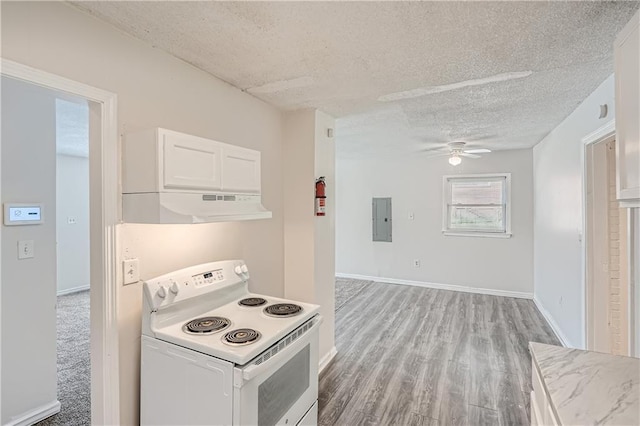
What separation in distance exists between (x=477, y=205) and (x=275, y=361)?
198 inches

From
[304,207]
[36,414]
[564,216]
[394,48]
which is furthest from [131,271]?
[564,216]

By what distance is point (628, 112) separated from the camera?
1.34 meters

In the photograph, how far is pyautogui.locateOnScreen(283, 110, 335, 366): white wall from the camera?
2.79 metres

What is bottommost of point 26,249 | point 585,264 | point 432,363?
point 432,363

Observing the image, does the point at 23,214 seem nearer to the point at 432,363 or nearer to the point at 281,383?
the point at 281,383

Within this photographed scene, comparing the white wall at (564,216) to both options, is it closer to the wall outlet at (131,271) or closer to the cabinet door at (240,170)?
the cabinet door at (240,170)

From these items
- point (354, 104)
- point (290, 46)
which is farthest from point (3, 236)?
point (354, 104)

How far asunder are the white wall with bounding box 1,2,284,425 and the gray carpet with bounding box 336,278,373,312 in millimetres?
2723

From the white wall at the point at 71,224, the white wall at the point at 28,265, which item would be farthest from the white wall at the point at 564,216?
the white wall at the point at 71,224

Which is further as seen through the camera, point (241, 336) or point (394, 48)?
point (394, 48)

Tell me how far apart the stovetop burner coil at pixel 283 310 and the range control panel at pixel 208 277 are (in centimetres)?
37

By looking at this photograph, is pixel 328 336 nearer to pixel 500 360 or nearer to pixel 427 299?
pixel 500 360

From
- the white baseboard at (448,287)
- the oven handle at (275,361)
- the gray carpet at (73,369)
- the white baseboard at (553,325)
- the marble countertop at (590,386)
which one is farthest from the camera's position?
the white baseboard at (448,287)

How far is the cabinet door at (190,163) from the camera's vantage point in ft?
4.95
